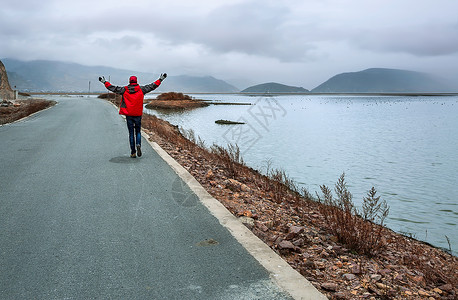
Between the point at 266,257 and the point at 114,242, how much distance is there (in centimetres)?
183

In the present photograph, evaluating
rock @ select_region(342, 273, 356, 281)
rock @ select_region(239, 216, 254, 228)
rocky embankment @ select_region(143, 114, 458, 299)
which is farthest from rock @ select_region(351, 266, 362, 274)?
rock @ select_region(239, 216, 254, 228)

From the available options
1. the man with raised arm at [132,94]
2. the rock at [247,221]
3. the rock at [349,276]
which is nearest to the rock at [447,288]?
the rock at [349,276]

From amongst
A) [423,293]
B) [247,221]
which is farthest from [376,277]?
[247,221]

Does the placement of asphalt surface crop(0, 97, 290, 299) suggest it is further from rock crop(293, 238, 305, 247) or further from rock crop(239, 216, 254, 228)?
rock crop(293, 238, 305, 247)

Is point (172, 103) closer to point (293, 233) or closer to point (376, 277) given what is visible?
point (293, 233)

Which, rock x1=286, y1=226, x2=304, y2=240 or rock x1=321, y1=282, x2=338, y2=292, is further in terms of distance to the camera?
rock x1=286, y1=226, x2=304, y2=240

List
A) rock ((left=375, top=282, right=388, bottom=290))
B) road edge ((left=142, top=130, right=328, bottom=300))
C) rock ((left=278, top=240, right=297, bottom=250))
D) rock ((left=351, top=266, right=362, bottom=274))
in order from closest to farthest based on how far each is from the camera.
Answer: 1. road edge ((left=142, top=130, right=328, bottom=300))
2. rock ((left=375, top=282, right=388, bottom=290))
3. rock ((left=351, top=266, right=362, bottom=274))
4. rock ((left=278, top=240, right=297, bottom=250))

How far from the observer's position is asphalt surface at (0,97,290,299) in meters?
3.28

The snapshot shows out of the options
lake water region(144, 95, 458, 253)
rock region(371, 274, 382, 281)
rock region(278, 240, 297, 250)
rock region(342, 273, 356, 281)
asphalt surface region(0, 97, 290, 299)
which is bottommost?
lake water region(144, 95, 458, 253)

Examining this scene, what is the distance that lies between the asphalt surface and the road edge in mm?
98

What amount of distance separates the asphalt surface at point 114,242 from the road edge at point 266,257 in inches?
3.8

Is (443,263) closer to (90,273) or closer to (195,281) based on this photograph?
(195,281)

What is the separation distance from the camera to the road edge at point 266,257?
325 centimetres

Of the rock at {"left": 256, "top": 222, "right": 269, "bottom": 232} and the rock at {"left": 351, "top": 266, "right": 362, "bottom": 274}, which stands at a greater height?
the rock at {"left": 256, "top": 222, "right": 269, "bottom": 232}
